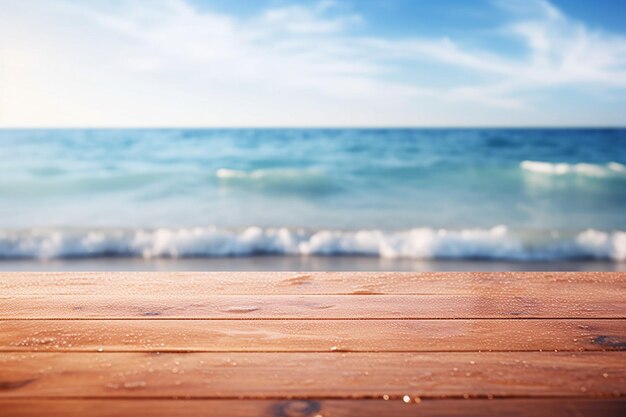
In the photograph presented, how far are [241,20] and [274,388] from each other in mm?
8968

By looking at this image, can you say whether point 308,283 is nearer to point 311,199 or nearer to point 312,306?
point 312,306

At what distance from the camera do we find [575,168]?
10477 millimetres

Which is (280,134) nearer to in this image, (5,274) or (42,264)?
(42,264)

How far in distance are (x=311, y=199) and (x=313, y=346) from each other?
20.3 feet

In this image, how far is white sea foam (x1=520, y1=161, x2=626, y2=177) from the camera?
31.5 feet

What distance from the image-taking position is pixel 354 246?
4039mm

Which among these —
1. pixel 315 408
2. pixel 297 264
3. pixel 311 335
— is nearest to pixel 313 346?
pixel 311 335

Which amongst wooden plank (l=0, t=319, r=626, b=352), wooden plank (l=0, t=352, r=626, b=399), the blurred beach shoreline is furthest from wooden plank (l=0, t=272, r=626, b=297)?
the blurred beach shoreline

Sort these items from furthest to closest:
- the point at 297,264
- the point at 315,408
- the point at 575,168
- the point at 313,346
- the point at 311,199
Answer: the point at 575,168, the point at 311,199, the point at 297,264, the point at 313,346, the point at 315,408

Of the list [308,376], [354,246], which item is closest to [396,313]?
[308,376]

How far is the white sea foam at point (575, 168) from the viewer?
960 cm

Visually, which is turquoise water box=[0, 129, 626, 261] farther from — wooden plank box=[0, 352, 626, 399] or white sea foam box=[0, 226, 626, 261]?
wooden plank box=[0, 352, 626, 399]

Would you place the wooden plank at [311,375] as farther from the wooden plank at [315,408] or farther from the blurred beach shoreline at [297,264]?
the blurred beach shoreline at [297,264]

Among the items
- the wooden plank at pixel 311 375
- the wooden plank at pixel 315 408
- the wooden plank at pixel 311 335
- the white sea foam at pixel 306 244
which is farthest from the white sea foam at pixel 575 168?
the wooden plank at pixel 315 408
